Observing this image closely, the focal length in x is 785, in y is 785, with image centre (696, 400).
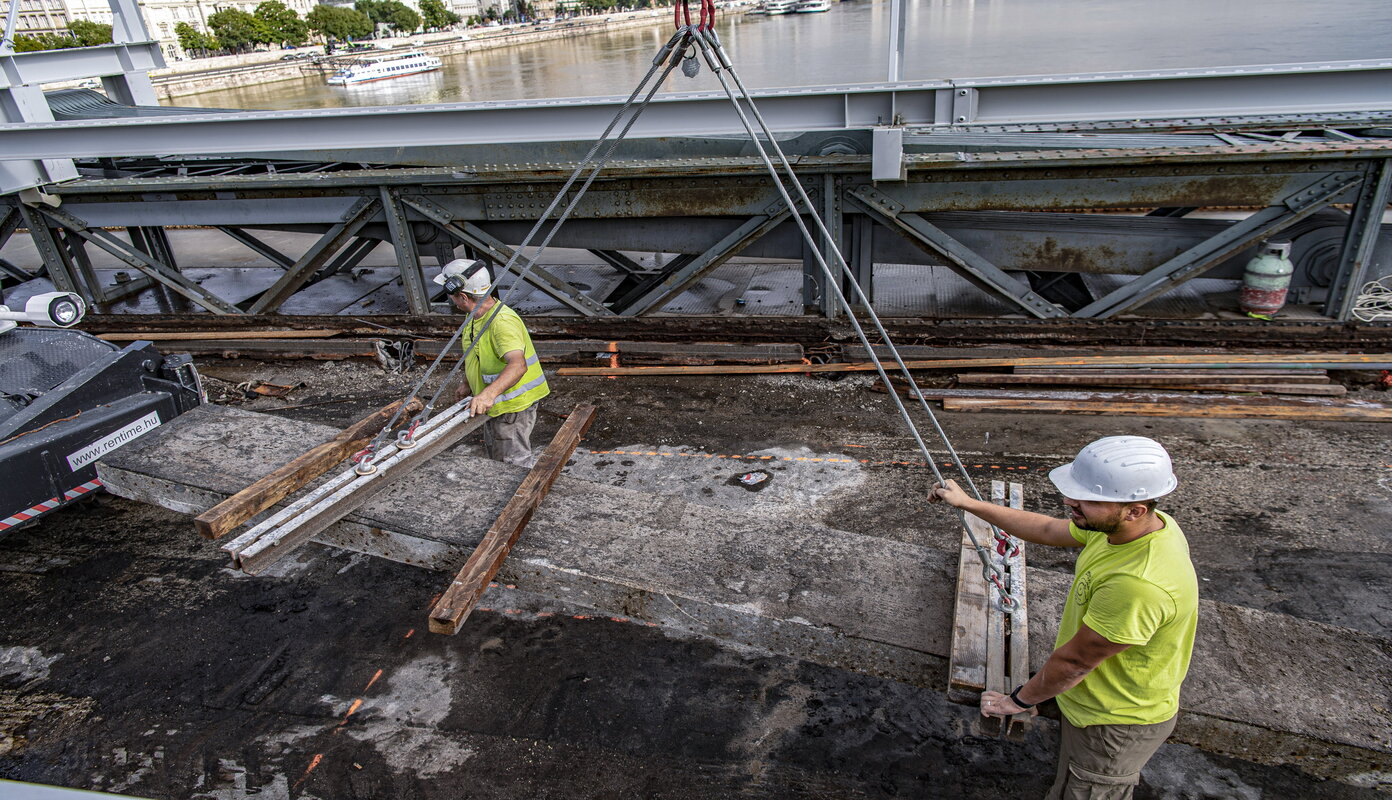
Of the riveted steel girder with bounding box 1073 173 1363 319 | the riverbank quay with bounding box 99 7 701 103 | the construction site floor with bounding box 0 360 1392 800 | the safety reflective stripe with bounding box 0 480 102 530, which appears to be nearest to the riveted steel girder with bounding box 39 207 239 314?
the construction site floor with bounding box 0 360 1392 800

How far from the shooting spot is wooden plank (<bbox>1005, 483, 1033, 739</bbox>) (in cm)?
263

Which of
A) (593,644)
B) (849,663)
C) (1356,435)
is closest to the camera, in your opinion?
(849,663)

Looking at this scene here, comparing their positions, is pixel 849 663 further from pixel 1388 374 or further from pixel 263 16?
pixel 263 16

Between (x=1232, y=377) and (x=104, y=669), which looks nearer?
(x=104, y=669)

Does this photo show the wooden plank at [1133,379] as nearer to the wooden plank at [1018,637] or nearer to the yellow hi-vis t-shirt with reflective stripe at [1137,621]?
the wooden plank at [1018,637]

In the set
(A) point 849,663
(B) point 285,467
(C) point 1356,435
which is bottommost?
(C) point 1356,435

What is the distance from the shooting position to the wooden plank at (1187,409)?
18.3 ft

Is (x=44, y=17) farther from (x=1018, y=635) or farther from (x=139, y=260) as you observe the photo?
(x=1018, y=635)

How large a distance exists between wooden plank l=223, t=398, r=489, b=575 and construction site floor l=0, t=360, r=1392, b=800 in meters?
0.94

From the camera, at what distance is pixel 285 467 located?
12.8ft

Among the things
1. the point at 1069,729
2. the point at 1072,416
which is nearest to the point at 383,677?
the point at 1069,729

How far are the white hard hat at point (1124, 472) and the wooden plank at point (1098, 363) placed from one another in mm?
4456

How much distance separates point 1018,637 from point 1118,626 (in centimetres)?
74

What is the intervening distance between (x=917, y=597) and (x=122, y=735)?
379 centimetres
